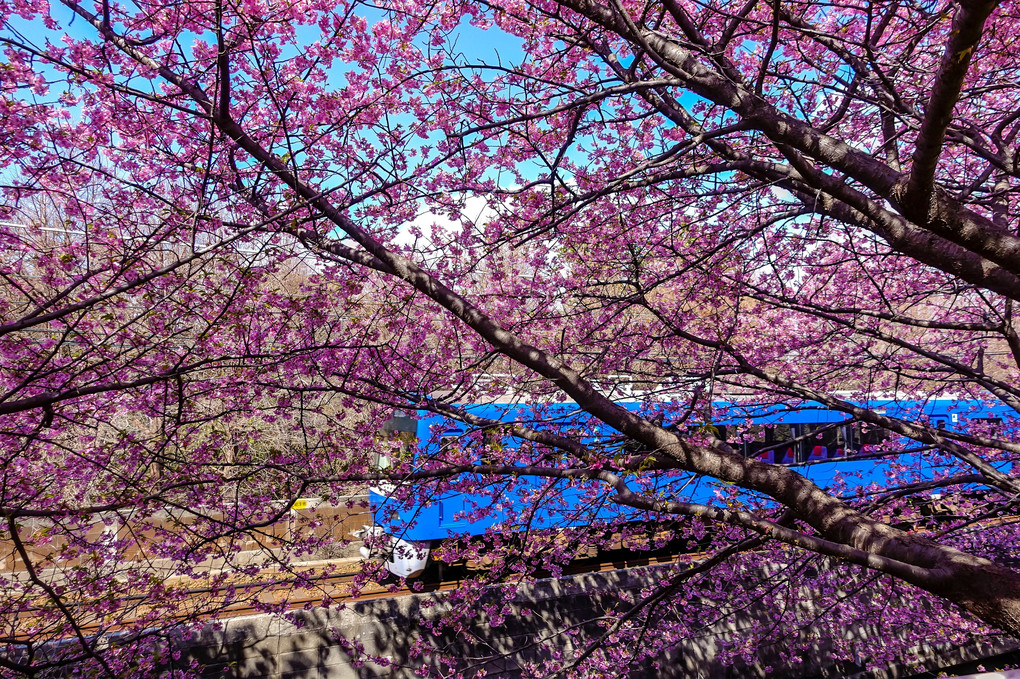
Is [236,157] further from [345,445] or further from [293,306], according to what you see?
[345,445]

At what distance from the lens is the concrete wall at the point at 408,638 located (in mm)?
7160

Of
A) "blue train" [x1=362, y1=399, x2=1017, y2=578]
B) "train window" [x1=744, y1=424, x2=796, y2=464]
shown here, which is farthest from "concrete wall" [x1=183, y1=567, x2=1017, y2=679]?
"train window" [x1=744, y1=424, x2=796, y2=464]

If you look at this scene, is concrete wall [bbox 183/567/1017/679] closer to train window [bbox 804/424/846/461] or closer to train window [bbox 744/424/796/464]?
train window [bbox 744/424/796/464]

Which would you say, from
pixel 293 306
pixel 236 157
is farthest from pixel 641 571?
pixel 236 157

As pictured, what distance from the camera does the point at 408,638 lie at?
7816mm

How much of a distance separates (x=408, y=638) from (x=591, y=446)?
523 centimetres

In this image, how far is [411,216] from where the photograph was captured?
17.5ft

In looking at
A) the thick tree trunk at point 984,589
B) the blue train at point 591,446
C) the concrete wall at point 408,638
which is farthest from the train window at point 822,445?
the thick tree trunk at point 984,589

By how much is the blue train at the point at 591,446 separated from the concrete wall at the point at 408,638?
2.79 ft

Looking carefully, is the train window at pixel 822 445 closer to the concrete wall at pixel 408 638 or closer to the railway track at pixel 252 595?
the railway track at pixel 252 595

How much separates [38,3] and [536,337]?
5.49 meters

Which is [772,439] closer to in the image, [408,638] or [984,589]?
[408,638]

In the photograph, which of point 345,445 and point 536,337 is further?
point 536,337

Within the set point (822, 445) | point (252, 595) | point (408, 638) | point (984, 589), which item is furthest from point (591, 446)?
point (822, 445)
